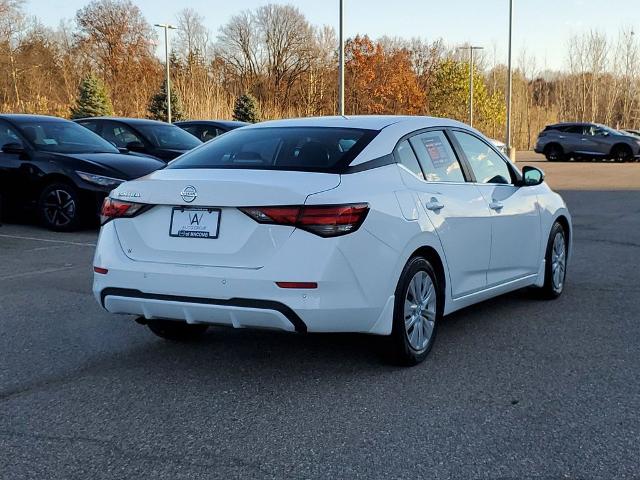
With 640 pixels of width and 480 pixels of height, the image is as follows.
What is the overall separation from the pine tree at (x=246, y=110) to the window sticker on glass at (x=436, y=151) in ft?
136

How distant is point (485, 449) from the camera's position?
12.0 feet

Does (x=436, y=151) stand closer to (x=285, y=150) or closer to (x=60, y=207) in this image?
(x=285, y=150)

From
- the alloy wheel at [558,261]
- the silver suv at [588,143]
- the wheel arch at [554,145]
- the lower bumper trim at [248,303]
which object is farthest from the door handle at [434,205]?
the wheel arch at [554,145]

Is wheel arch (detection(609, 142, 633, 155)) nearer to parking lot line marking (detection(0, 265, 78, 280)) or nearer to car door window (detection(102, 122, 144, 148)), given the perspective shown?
car door window (detection(102, 122, 144, 148))

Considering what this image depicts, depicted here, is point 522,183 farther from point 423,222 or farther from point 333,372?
point 333,372

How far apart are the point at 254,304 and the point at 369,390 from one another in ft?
2.66

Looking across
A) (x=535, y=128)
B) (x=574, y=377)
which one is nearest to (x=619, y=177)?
(x=574, y=377)

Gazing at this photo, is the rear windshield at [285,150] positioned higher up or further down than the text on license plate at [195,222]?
higher up

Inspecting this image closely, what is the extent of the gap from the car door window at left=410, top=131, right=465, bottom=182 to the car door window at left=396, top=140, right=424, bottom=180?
0.06 meters

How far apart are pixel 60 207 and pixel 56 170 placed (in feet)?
1.70

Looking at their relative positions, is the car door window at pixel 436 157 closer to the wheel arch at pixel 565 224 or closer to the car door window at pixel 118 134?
the wheel arch at pixel 565 224

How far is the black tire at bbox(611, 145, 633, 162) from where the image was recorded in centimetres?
3628

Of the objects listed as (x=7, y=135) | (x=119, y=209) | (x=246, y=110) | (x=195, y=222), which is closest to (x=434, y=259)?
(x=195, y=222)

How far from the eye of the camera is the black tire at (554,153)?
3772 centimetres
